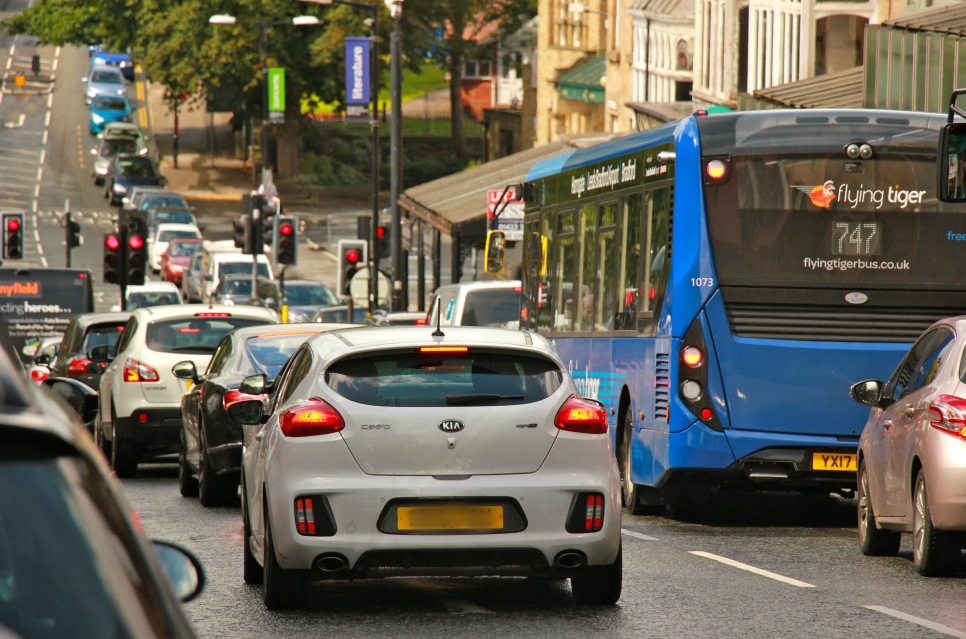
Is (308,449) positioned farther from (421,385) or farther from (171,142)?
(171,142)

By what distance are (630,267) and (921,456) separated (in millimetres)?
4510

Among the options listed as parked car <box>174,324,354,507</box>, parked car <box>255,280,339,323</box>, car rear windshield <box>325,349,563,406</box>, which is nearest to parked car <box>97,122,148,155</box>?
parked car <box>255,280,339,323</box>

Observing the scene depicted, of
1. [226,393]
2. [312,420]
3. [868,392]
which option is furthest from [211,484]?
[312,420]

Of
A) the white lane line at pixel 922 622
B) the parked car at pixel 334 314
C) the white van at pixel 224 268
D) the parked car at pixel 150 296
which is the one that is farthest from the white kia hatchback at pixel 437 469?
the white van at pixel 224 268

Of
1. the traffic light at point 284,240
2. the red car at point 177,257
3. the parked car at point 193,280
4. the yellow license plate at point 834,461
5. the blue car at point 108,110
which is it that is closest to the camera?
the yellow license plate at point 834,461

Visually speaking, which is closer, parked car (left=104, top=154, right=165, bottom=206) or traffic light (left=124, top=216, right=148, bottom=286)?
traffic light (left=124, top=216, right=148, bottom=286)

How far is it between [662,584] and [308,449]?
8.15 ft

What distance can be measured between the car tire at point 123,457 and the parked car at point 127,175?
5723 centimetres

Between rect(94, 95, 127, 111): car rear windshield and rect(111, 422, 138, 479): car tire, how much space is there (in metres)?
70.3

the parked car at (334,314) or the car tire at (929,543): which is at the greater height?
the parked car at (334,314)

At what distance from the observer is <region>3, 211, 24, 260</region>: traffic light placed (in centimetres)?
A: 4484

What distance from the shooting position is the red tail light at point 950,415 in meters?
9.43

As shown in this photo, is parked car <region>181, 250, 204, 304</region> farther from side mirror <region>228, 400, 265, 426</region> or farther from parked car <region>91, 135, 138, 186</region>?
side mirror <region>228, 400, 265, 426</region>

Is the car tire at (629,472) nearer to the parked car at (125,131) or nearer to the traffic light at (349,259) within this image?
the traffic light at (349,259)
